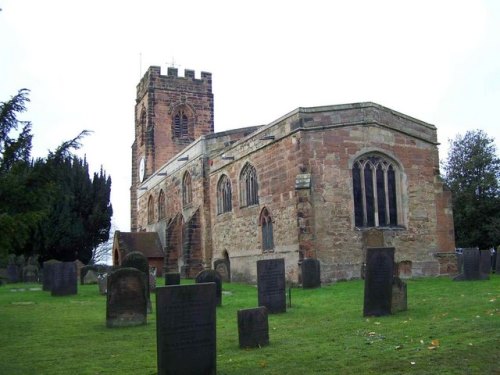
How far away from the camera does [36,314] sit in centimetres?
1384

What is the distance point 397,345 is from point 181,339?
3.23 meters

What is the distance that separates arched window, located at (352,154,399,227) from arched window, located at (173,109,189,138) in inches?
973

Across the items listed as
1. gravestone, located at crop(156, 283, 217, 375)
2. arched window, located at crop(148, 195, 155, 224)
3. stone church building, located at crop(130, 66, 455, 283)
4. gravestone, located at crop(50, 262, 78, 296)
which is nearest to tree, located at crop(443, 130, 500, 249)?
stone church building, located at crop(130, 66, 455, 283)

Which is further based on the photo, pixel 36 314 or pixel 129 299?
pixel 36 314

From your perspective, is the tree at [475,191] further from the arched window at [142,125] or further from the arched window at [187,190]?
the arched window at [142,125]

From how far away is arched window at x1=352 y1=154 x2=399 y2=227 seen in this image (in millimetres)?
20953

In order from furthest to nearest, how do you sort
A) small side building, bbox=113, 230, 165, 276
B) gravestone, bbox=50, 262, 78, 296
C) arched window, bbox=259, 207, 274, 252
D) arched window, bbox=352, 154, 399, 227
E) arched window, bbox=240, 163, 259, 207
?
small side building, bbox=113, 230, 165, 276 < arched window, bbox=240, 163, 259, 207 < arched window, bbox=259, 207, 274, 252 < arched window, bbox=352, 154, 399, 227 < gravestone, bbox=50, 262, 78, 296

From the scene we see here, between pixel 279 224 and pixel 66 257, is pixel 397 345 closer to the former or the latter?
pixel 279 224

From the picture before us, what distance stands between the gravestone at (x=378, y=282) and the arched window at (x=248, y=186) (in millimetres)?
13393

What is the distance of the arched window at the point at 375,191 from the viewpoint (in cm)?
2095

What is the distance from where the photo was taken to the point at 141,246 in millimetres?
34969

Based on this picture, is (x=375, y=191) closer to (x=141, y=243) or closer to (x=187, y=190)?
(x=187, y=190)

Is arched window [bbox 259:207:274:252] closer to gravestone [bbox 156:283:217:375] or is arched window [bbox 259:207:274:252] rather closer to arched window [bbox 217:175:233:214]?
arched window [bbox 217:175:233:214]

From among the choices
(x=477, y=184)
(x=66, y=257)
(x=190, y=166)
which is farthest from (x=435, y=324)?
(x=66, y=257)
